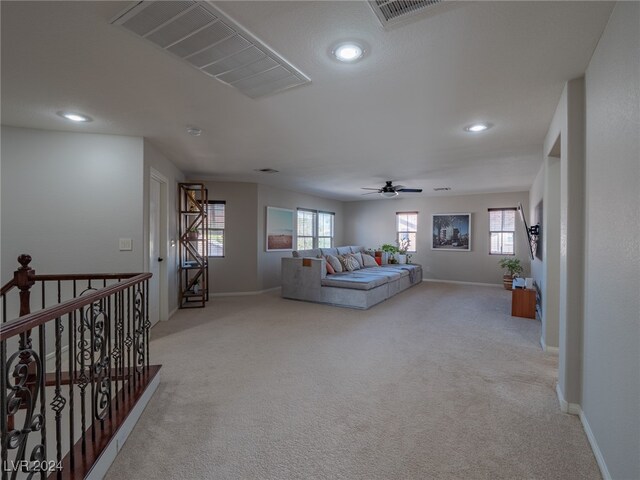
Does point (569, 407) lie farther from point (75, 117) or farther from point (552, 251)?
point (75, 117)

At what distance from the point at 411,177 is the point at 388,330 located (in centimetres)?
316

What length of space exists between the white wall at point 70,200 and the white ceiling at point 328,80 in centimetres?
25

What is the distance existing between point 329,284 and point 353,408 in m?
3.55

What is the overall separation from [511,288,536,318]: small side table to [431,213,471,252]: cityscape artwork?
3.43m

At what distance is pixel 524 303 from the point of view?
5.03 metres

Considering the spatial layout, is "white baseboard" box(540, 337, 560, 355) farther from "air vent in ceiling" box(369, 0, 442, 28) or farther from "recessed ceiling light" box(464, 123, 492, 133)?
"air vent in ceiling" box(369, 0, 442, 28)

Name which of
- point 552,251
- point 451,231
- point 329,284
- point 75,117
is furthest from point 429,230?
point 75,117

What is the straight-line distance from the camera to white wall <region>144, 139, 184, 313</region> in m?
3.94

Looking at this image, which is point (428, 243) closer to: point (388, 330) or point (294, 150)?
point (388, 330)

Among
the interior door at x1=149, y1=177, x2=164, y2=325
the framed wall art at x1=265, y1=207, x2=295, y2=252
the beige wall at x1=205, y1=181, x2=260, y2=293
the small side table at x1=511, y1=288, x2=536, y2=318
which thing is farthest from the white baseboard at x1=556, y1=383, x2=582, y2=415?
the framed wall art at x1=265, y1=207, x2=295, y2=252

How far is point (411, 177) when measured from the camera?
20.4ft

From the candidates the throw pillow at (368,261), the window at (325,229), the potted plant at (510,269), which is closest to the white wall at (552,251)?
the potted plant at (510,269)

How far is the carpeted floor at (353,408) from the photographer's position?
5.94ft

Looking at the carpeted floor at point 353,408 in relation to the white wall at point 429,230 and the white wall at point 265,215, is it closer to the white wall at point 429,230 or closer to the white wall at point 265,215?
the white wall at point 265,215
